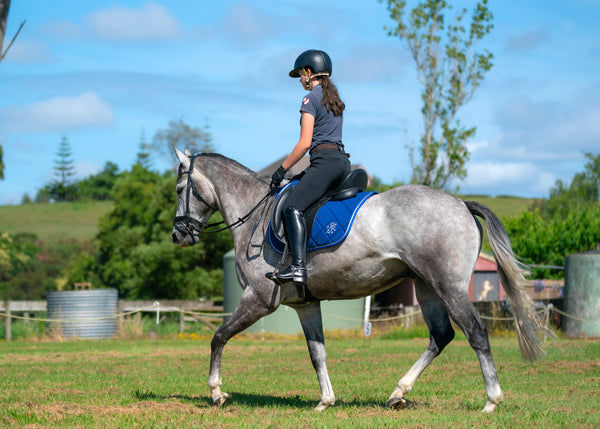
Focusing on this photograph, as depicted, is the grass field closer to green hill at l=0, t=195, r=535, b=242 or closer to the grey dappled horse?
the grey dappled horse

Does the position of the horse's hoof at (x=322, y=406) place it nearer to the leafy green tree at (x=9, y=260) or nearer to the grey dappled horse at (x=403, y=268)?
the grey dappled horse at (x=403, y=268)

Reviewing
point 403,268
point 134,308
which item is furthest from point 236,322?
point 134,308

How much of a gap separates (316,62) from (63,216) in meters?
94.0

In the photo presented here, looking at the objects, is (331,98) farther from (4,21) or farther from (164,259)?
(164,259)

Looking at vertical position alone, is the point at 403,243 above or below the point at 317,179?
below

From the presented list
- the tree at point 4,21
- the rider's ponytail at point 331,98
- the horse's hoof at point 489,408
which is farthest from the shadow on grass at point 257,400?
the tree at point 4,21

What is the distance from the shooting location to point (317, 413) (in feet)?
21.6

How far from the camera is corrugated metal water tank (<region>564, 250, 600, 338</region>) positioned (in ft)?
65.1

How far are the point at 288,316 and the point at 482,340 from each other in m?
16.2

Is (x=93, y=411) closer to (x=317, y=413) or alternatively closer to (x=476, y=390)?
(x=317, y=413)

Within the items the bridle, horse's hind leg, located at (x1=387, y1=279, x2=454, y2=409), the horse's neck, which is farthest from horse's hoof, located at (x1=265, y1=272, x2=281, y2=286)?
horse's hind leg, located at (x1=387, y1=279, x2=454, y2=409)

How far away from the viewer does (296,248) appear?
22.1ft

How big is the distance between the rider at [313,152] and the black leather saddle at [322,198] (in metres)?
0.07

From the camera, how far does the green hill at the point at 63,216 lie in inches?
3211
